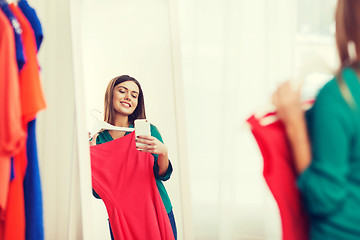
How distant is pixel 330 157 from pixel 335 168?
0.03m

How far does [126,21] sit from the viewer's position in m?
1.90

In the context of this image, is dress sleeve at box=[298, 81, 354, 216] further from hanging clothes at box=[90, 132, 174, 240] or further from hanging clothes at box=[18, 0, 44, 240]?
hanging clothes at box=[90, 132, 174, 240]

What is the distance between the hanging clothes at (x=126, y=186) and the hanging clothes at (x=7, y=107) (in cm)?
71

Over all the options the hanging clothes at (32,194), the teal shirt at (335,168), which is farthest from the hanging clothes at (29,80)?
the teal shirt at (335,168)

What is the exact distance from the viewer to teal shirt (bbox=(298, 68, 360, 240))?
954mm

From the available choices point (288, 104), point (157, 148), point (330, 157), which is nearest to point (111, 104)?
point (157, 148)

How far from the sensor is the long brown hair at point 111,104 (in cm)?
188

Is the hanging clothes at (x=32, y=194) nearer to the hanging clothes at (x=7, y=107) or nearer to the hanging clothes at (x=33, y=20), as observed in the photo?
the hanging clothes at (x=7, y=107)

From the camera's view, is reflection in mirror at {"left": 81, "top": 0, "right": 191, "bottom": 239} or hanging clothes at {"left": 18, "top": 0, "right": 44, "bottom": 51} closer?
hanging clothes at {"left": 18, "top": 0, "right": 44, "bottom": 51}

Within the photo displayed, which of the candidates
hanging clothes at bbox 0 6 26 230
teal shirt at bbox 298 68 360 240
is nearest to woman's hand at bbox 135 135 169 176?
hanging clothes at bbox 0 6 26 230

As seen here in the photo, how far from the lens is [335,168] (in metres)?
0.96

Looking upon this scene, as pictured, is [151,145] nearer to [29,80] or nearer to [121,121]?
[121,121]

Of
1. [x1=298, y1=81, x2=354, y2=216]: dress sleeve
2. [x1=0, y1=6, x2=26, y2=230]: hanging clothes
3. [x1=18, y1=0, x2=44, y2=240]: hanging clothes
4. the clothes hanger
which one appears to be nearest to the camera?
[x1=298, y1=81, x2=354, y2=216]: dress sleeve

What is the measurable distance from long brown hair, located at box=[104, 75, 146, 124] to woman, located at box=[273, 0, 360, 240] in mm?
978
